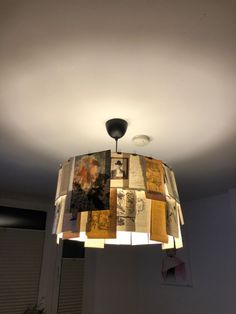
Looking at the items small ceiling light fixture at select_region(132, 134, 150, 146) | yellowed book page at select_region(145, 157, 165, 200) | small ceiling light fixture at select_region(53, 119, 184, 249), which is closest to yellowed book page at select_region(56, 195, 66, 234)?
small ceiling light fixture at select_region(53, 119, 184, 249)

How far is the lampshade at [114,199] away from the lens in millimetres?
1038

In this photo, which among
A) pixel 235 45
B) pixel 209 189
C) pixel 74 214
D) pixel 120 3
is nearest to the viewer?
pixel 120 3

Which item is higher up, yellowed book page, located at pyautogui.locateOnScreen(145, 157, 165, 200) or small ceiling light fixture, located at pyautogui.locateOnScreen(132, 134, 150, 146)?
small ceiling light fixture, located at pyautogui.locateOnScreen(132, 134, 150, 146)

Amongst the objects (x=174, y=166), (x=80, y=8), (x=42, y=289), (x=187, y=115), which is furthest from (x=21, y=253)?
(x=80, y=8)

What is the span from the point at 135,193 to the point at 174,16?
0.67 meters

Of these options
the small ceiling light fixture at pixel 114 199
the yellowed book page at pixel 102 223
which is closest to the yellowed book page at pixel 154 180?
the small ceiling light fixture at pixel 114 199

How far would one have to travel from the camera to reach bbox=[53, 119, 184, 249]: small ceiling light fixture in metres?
1.04

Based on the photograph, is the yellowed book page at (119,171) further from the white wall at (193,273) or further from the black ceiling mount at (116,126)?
the white wall at (193,273)

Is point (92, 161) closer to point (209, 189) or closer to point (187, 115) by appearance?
point (187, 115)

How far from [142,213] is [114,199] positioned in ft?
0.42

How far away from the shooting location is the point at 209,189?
2.55 meters

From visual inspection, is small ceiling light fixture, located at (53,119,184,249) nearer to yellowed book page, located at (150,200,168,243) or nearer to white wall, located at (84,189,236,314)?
yellowed book page, located at (150,200,168,243)

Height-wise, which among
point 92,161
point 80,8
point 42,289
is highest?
point 80,8

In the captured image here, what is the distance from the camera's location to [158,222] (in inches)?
42.4
